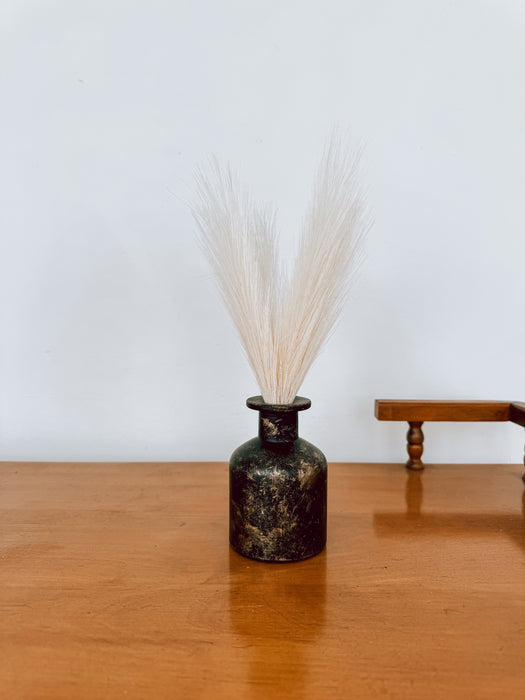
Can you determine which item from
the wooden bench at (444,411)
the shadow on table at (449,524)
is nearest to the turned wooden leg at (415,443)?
the wooden bench at (444,411)

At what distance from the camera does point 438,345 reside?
2.79ft

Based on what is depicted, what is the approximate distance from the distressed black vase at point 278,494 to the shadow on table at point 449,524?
0.11 meters

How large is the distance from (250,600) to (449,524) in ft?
0.87

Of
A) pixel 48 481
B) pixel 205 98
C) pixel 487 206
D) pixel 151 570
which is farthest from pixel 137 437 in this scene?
pixel 487 206

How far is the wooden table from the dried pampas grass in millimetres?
170

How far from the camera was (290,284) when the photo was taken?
525mm

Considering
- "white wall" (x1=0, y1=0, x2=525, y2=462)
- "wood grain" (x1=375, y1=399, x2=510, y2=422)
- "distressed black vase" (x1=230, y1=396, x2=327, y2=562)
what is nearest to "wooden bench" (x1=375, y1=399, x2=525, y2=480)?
"wood grain" (x1=375, y1=399, x2=510, y2=422)

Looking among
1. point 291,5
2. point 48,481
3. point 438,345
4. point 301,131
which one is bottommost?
point 48,481

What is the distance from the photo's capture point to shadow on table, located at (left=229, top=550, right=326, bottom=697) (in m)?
0.34

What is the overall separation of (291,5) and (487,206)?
423mm

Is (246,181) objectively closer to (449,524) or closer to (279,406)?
(279,406)

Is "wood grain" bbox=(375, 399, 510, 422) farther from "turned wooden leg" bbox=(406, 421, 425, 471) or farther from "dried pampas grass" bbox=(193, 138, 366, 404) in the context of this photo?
"dried pampas grass" bbox=(193, 138, 366, 404)

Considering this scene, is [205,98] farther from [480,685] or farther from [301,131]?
[480,685]

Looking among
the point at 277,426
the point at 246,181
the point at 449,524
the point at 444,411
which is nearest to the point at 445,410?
the point at 444,411
